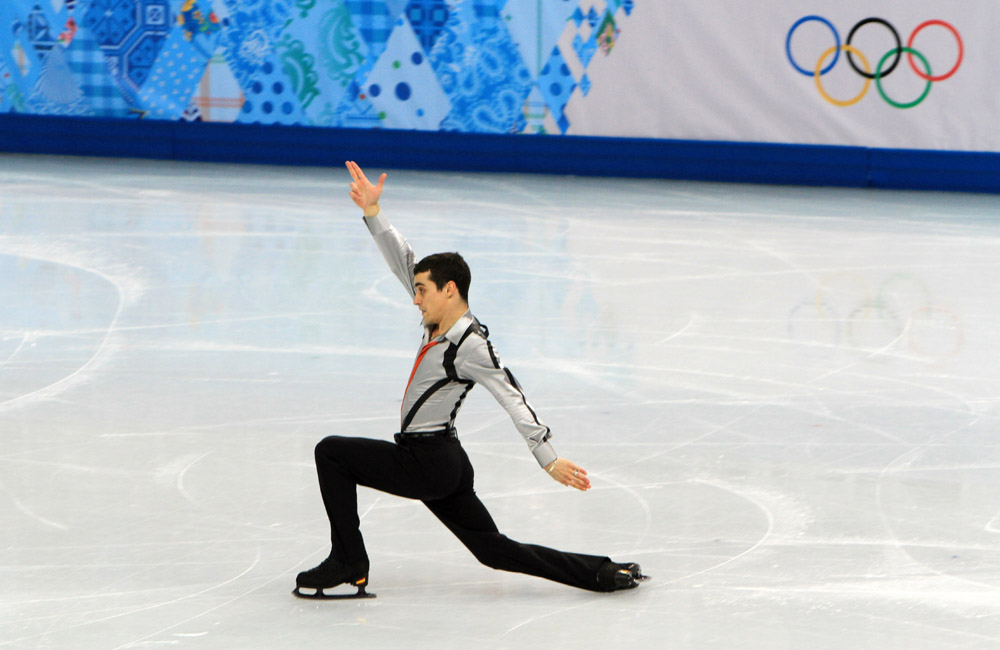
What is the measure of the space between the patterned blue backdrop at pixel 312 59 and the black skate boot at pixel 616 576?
9.35 m

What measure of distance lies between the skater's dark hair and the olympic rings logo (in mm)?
9298

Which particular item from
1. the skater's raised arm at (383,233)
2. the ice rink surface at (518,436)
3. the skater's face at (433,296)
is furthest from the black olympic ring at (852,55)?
the skater's face at (433,296)

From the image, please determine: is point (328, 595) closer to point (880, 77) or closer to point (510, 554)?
point (510, 554)

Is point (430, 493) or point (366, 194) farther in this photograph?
point (366, 194)

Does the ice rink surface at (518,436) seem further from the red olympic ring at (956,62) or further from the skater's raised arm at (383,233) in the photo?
the red olympic ring at (956,62)

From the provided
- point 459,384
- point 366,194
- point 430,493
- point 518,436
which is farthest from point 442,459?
point 518,436

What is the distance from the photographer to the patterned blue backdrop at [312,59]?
12.4m

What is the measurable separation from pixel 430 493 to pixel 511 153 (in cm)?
958

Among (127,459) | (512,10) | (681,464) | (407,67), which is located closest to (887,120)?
(512,10)

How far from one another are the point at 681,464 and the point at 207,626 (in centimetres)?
197

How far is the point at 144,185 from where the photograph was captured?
447 inches

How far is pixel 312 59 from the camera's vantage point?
12.7 meters

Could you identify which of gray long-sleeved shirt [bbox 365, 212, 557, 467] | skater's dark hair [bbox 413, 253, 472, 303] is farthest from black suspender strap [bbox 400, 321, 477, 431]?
skater's dark hair [bbox 413, 253, 472, 303]

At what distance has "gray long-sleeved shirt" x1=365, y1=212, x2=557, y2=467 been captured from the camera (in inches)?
128
